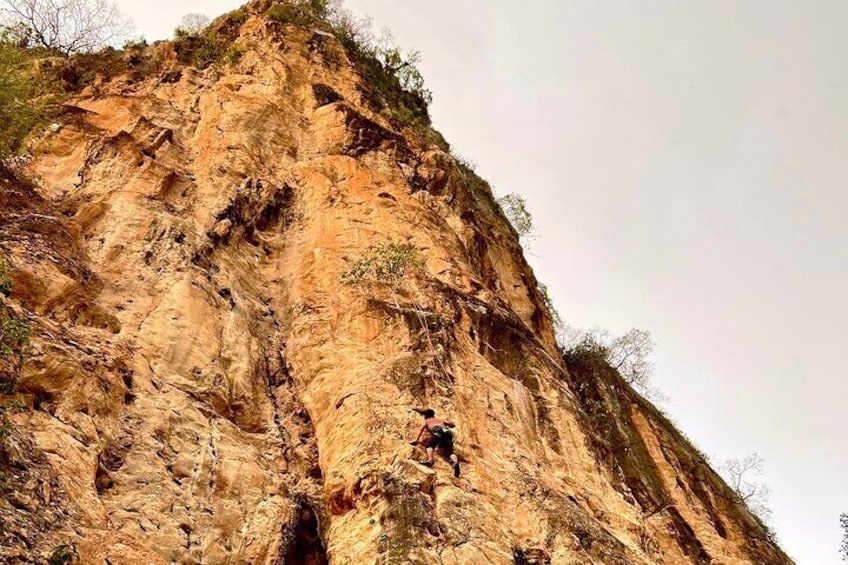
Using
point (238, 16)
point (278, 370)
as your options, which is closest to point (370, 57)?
point (238, 16)

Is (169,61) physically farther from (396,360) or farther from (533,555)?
(533,555)

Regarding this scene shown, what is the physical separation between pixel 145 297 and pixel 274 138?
9247mm

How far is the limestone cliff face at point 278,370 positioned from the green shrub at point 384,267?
0.85 feet

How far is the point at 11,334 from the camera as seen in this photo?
9.06 meters

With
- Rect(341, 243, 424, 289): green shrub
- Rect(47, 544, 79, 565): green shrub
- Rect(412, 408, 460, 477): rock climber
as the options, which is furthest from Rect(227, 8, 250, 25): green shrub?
Rect(47, 544, 79, 565): green shrub

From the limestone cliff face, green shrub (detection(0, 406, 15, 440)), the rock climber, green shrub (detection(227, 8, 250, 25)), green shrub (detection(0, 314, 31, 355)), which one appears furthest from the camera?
green shrub (detection(227, 8, 250, 25))

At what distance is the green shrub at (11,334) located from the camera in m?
9.05

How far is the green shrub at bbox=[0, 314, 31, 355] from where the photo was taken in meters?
9.05

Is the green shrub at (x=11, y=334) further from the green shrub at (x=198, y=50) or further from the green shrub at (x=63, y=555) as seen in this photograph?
the green shrub at (x=198, y=50)

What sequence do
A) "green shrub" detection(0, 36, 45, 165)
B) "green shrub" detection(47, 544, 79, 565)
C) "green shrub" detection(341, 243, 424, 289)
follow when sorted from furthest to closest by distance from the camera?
"green shrub" detection(341, 243, 424, 289) < "green shrub" detection(0, 36, 45, 165) < "green shrub" detection(47, 544, 79, 565)

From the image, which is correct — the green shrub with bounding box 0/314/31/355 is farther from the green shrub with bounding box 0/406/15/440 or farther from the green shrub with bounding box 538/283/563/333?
the green shrub with bounding box 538/283/563/333

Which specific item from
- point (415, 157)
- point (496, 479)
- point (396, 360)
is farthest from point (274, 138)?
point (496, 479)

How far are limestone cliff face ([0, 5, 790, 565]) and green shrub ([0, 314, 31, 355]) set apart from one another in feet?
1.03

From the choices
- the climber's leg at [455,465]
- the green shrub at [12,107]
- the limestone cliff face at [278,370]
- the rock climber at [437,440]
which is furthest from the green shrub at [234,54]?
the climber's leg at [455,465]
